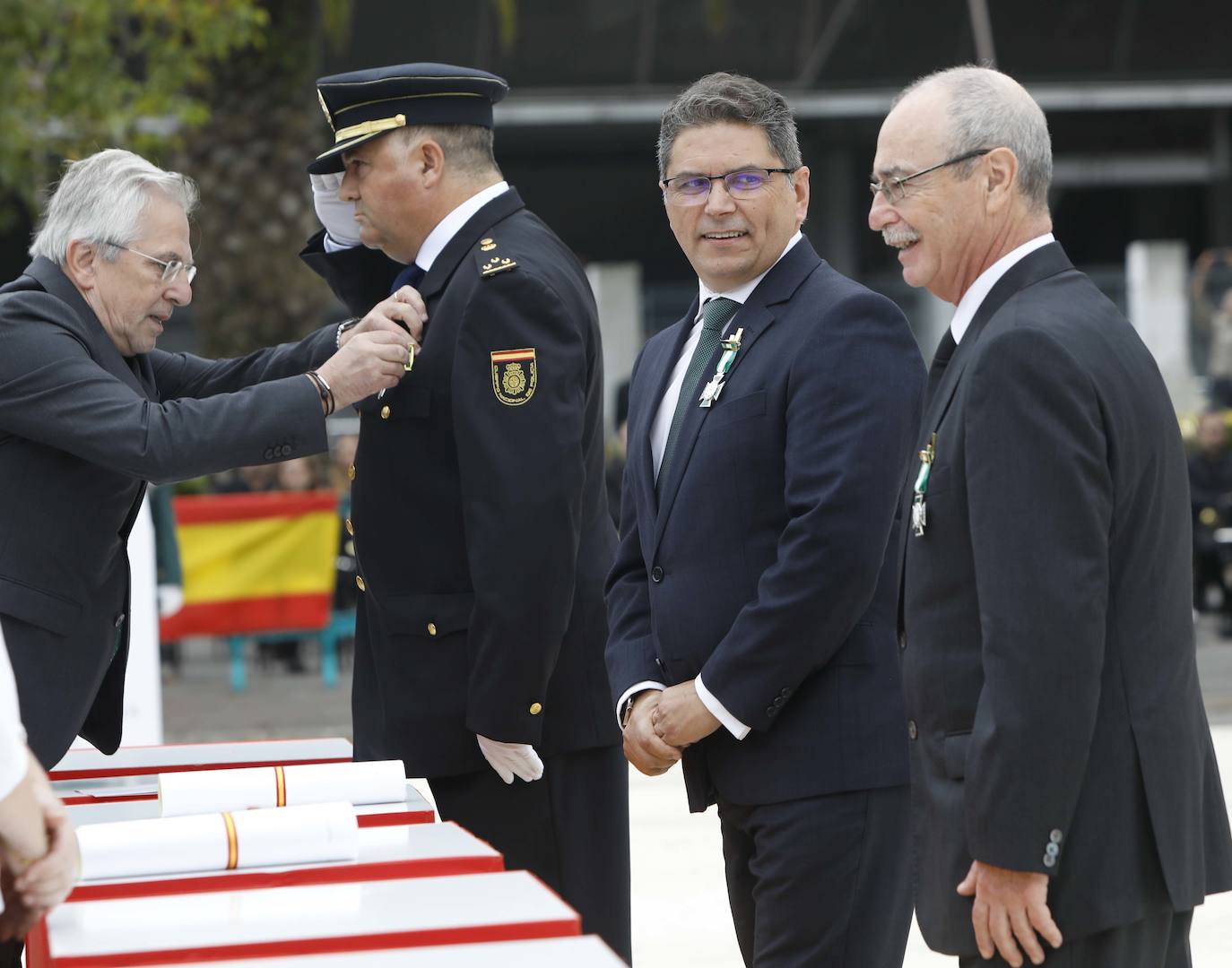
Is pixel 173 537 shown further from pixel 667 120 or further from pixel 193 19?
pixel 667 120

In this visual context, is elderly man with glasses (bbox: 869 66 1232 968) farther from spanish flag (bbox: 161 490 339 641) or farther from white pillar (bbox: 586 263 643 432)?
white pillar (bbox: 586 263 643 432)

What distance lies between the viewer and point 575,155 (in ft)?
65.0

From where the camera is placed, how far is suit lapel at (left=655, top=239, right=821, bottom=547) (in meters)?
3.17

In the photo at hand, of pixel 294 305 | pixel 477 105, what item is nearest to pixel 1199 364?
pixel 294 305

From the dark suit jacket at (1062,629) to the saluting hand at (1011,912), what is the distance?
3 cm

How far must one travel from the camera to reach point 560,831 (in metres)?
3.44

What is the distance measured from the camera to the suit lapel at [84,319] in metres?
3.41

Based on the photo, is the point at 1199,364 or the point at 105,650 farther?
the point at 1199,364

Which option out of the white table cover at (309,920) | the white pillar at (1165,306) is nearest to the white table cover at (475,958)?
the white table cover at (309,920)

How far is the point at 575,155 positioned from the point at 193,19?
9233 millimetres

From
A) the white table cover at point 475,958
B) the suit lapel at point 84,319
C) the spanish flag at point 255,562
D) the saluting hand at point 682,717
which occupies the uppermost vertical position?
the suit lapel at point 84,319

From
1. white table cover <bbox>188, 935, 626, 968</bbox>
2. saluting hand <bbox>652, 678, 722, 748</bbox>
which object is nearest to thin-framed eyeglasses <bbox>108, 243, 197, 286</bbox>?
saluting hand <bbox>652, 678, 722, 748</bbox>

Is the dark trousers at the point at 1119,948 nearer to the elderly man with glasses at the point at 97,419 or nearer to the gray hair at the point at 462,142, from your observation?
the elderly man with glasses at the point at 97,419

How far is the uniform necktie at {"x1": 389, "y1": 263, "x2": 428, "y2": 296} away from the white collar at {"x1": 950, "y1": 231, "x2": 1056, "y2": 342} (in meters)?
1.26
